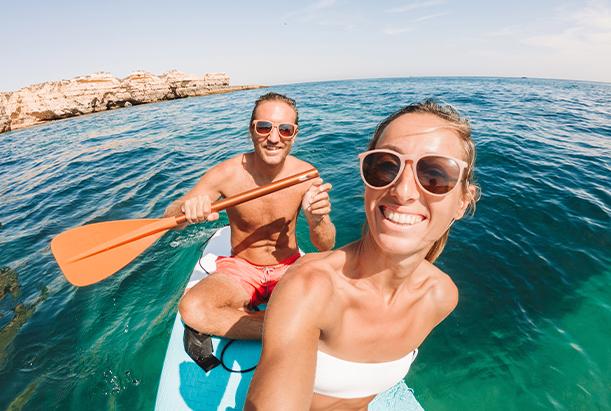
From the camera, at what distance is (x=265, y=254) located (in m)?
3.59

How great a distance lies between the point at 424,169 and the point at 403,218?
0.26 meters

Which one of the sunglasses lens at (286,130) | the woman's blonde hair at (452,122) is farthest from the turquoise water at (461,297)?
the woman's blonde hair at (452,122)

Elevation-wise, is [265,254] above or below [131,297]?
above

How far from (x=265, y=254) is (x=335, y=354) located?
6.74 feet

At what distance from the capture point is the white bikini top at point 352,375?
1643 millimetres

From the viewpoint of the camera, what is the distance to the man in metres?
2.71

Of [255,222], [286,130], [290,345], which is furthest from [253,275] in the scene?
[290,345]

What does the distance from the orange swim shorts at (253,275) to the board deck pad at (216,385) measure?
57 cm

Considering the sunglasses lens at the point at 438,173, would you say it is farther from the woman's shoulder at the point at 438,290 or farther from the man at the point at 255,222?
the man at the point at 255,222

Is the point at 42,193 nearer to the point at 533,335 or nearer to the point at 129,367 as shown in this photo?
the point at 129,367

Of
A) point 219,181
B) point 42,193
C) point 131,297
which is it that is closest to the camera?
point 219,181

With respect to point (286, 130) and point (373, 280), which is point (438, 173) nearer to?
point (373, 280)

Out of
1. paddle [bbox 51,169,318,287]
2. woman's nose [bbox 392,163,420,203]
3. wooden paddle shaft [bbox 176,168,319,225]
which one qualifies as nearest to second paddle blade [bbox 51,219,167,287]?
paddle [bbox 51,169,318,287]

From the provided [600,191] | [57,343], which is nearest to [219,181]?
[57,343]
